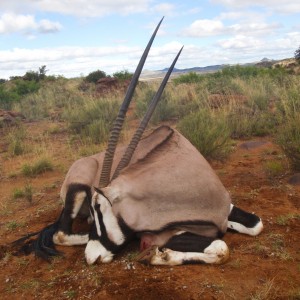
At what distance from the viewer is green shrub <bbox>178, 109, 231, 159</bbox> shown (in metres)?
6.75

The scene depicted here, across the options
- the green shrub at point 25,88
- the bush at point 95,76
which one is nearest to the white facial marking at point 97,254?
the green shrub at point 25,88

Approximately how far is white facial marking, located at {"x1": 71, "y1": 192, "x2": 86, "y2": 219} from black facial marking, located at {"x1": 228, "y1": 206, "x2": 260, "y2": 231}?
4.72 ft

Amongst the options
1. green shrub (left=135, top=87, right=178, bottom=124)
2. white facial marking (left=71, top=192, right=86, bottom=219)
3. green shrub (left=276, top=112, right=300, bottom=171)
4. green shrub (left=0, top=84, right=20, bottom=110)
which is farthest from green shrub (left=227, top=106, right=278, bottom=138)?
green shrub (left=0, top=84, right=20, bottom=110)

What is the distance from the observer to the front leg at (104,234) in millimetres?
3473

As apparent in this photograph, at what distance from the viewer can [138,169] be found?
3830 millimetres

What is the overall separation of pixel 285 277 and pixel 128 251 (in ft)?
4.40

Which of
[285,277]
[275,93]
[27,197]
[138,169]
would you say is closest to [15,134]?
[27,197]

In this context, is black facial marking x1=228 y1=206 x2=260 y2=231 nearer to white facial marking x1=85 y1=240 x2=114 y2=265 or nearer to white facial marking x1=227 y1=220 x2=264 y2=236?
white facial marking x1=227 y1=220 x2=264 y2=236

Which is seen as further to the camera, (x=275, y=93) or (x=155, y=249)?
(x=275, y=93)

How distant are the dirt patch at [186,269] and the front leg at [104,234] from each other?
0.32 feet

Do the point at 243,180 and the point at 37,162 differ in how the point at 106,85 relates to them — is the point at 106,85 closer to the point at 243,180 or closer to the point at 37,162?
the point at 37,162

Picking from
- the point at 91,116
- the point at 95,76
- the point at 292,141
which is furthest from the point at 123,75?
the point at 292,141

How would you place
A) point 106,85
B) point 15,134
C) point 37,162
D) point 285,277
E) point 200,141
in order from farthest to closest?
point 106,85 < point 15,134 < point 37,162 < point 200,141 < point 285,277

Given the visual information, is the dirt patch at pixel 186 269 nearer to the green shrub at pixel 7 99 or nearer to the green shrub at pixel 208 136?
the green shrub at pixel 208 136
